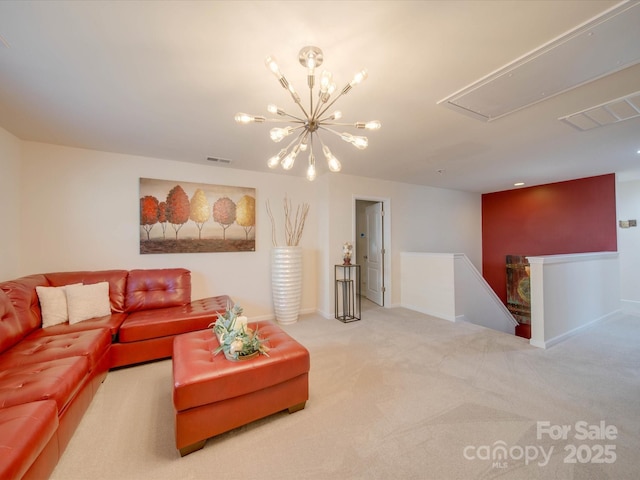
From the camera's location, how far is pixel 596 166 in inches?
149

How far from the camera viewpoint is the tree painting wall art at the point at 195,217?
Answer: 3385 millimetres

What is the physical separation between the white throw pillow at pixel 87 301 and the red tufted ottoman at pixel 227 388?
4.49ft

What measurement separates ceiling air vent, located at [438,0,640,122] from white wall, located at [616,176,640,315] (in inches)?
173

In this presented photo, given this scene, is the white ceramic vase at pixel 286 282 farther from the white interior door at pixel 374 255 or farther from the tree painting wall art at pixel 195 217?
the white interior door at pixel 374 255

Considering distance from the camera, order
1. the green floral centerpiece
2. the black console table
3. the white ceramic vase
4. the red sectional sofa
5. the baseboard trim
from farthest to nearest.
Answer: the baseboard trim, the black console table, the white ceramic vase, the green floral centerpiece, the red sectional sofa

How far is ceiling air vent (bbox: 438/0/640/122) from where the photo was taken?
1.31 metres

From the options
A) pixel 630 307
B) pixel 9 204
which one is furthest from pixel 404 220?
pixel 9 204

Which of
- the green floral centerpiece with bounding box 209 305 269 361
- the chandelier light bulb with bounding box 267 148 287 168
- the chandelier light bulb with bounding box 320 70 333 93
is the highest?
the chandelier light bulb with bounding box 320 70 333 93

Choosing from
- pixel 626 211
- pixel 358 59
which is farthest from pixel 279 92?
pixel 626 211

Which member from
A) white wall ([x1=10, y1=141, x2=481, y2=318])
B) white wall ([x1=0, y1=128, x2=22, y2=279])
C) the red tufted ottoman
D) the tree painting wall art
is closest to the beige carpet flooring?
the red tufted ottoman

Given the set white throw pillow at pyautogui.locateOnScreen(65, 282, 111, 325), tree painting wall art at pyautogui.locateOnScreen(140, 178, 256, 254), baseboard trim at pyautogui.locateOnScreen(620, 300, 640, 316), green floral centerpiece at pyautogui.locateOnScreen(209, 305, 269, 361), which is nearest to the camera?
green floral centerpiece at pyautogui.locateOnScreen(209, 305, 269, 361)

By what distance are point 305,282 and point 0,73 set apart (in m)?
3.84

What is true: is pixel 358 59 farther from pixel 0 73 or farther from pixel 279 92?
pixel 0 73

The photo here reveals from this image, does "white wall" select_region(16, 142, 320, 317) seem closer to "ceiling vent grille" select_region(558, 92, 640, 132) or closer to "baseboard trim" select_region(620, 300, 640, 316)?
"ceiling vent grille" select_region(558, 92, 640, 132)
